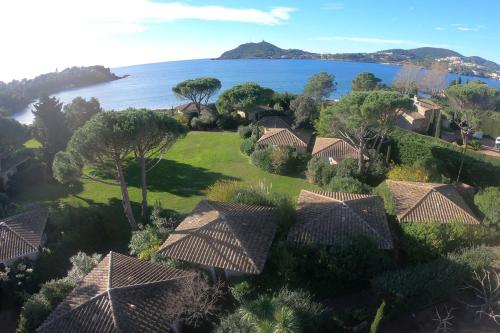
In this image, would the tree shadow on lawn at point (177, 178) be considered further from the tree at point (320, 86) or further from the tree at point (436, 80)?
the tree at point (436, 80)

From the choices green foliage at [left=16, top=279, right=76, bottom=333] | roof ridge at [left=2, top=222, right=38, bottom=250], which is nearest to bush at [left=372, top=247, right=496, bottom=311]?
green foliage at [left=16, top=279, right=76, bottom=333]

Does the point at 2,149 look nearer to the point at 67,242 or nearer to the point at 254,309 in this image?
the point at 67,242

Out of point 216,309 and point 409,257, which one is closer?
point 216,309

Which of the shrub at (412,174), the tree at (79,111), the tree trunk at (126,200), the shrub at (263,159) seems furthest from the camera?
the tree at (79,111)

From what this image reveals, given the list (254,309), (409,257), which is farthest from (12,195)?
(409,257)

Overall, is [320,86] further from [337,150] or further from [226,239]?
[226,239]

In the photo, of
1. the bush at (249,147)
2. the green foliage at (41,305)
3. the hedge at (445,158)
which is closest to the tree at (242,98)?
the bush at (249,147)
